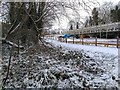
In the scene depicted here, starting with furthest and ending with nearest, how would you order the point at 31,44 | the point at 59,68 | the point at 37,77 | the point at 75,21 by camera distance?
1. the point at 31,44
2. the point at 75,21
3. the point at 59,68
4. the point at 37,77

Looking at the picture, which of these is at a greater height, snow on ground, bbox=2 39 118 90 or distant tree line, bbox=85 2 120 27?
distant tree line, bbox=85 2 120 27

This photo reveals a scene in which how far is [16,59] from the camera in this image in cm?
839

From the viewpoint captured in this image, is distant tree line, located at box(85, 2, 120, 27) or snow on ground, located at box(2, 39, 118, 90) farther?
distant tree line, located at box(85, 2, 120, 27)

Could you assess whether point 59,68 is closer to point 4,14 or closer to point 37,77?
point 37,77

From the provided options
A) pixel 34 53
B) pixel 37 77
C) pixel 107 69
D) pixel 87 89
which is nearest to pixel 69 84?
pixel 87 89

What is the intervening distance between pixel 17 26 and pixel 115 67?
4277 mm

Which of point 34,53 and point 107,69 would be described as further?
point 34,53

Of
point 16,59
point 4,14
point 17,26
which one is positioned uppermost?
point 4,14

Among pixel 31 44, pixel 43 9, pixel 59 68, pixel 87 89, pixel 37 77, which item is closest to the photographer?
pixel 87 89

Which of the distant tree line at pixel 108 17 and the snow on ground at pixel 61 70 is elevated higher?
the distant tree line at pixel 108 17

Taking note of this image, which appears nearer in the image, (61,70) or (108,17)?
(61,70)

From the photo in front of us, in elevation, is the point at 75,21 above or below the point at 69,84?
above

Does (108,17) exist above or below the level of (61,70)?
above

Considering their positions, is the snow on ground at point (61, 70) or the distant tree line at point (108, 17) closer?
the snow on ground at point (61, 70)
